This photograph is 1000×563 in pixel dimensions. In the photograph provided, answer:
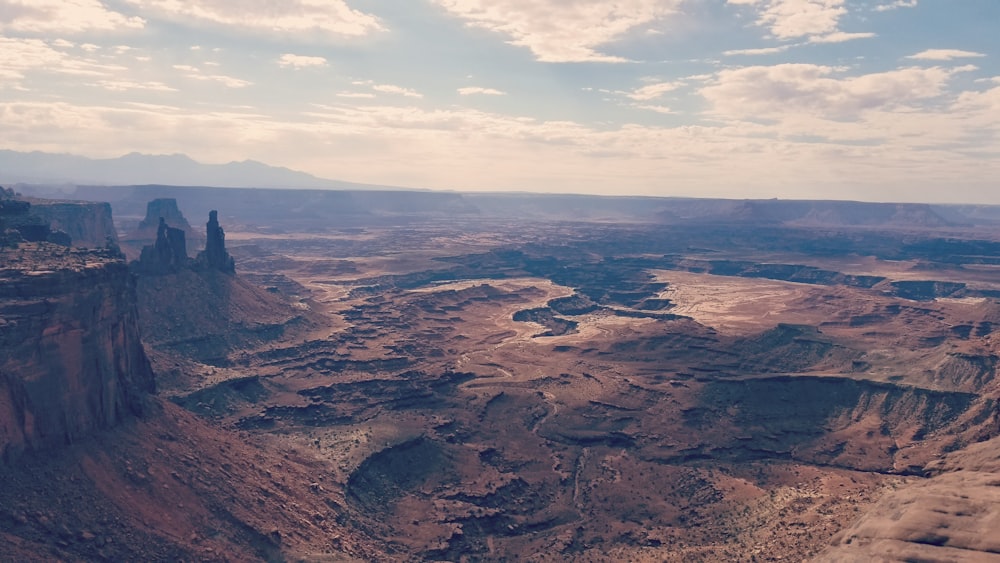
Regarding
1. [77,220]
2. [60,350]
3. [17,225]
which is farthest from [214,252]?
[60,350]

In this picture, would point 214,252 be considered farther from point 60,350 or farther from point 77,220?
point 60,350

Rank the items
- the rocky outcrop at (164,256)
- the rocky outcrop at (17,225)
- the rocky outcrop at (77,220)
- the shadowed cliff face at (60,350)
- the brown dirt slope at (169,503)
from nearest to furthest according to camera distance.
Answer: the brown dirt slope at (169,503)
the shadowed cliff face at (60,350)
the rocky outcrop at (17,225)
the rocky outcrop at (164,256)
the rocky outcrop at (77,220)

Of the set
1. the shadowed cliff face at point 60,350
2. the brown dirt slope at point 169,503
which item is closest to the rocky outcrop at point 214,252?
the shadowed cliff face at point 60,350

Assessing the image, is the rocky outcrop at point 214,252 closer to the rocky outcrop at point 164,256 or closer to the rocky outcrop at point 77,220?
the rocky outcrop at point 164,256

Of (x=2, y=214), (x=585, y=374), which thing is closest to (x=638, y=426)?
(x=585, y=374)

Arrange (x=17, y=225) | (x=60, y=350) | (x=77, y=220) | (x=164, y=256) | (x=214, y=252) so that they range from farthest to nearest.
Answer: (x=77, y=220) < (x=214, y=252) < (x=164, y=256) < (x=17, y=225) < (x=60, y=350)

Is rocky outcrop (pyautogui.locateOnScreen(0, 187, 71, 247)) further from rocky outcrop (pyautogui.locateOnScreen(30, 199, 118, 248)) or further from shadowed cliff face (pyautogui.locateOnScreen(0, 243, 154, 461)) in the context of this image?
rocky outcrop (pyautogui.locateOnScreen(30, 199, 118, 248))
